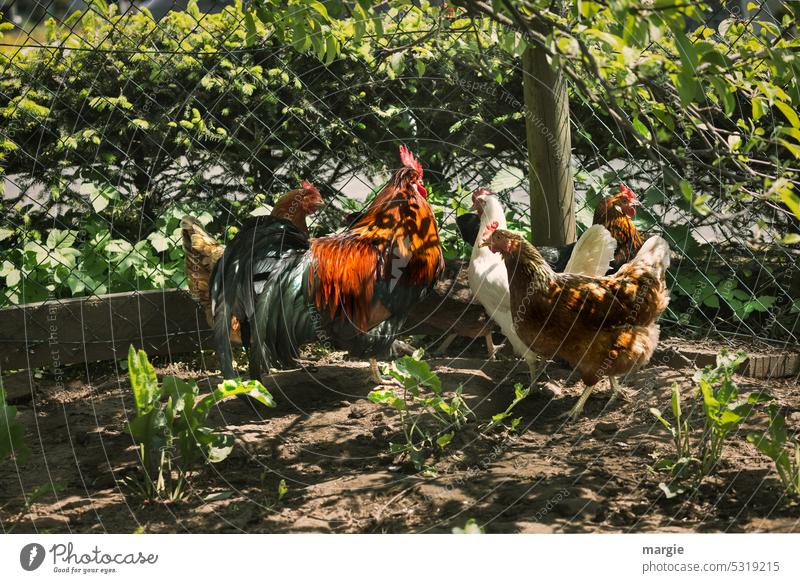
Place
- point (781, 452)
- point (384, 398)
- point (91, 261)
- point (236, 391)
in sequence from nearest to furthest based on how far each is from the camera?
1. point (781, 452)
2. point (236, 391)
3. point (384, 398)
4. point (91, 261)

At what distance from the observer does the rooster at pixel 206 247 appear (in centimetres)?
350

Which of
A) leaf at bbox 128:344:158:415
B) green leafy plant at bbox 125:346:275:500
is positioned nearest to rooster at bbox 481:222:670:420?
green leafy plant at bbox 125:346:275:500

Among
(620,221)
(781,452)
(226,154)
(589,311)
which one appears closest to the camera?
(781,452)

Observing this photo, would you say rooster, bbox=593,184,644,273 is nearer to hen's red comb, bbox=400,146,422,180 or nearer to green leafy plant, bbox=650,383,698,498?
hen's red comb, bbox=400,146,422,180

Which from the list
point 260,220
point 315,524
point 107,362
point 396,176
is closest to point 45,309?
point 107,362

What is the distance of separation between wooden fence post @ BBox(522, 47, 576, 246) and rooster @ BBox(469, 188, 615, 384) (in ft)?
0.70

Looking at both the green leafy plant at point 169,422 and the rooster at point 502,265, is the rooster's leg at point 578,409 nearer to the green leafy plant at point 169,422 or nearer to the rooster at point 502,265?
the rooster at point 502,265

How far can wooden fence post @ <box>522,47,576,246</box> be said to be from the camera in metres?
3.50

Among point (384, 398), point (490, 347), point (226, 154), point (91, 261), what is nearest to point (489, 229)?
point (490, 347)

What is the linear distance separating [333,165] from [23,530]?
2.29m

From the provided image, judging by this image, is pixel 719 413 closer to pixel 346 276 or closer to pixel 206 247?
pixel 346 276

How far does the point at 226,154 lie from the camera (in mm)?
4129
